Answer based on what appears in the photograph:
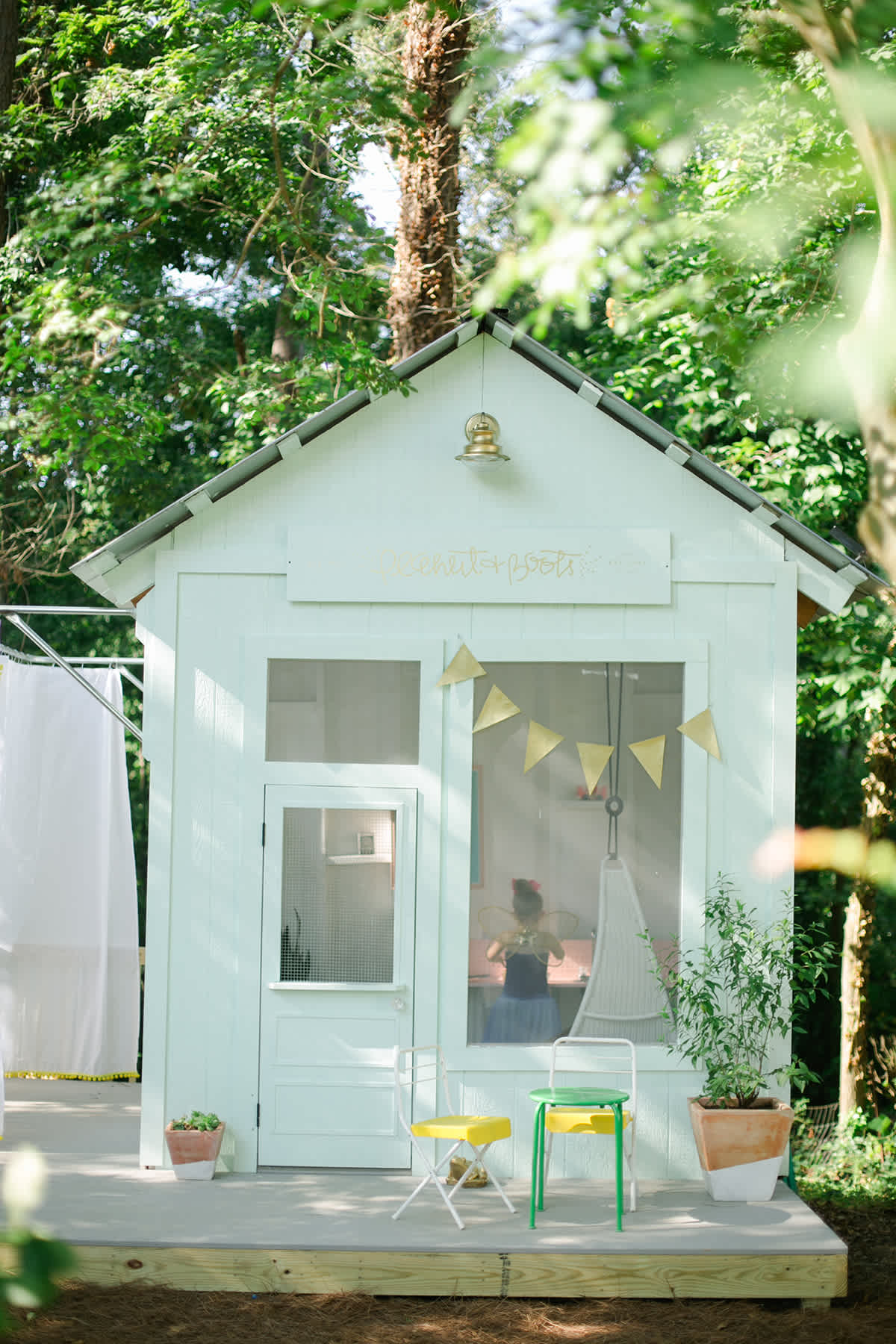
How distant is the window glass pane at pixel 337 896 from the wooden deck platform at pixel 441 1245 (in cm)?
103

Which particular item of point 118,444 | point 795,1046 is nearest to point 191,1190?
point 118,444

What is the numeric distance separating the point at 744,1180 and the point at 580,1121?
941 millimetres

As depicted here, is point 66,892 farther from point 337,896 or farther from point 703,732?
point 703,732

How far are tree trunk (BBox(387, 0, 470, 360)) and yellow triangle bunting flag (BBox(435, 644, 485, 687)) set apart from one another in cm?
414

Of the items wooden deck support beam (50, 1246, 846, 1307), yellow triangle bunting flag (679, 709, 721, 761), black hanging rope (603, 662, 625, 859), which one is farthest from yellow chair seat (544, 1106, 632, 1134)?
yellow triangle bunting flag (679, 709, 721, 761)

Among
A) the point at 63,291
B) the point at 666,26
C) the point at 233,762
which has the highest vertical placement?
the point at 63,291

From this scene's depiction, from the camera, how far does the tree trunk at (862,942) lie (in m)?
9.41

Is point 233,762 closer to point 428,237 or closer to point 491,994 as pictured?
point 491,994

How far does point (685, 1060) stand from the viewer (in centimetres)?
627

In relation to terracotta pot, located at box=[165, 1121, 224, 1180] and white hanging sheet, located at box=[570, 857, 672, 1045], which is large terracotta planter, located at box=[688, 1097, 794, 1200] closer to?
white hanging sheet, located at box=[570, 857, 672, 1045]

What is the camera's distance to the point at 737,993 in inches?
241

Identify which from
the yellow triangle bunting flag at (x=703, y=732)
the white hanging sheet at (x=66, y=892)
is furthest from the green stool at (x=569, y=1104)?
the white hanging sheet at (x=66, y=892)

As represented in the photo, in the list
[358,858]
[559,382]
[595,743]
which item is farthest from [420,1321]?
[559,382]

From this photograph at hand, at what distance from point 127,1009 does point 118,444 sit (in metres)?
4.65
